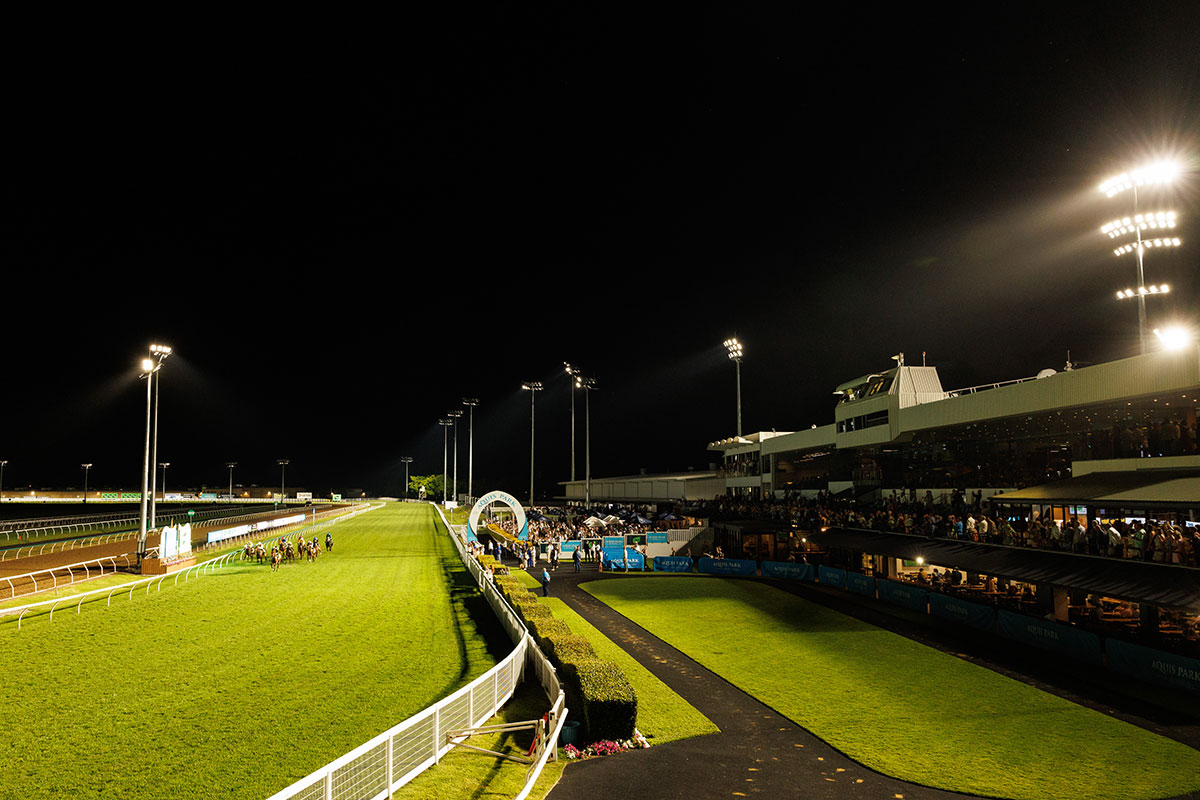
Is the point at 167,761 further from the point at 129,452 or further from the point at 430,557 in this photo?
the point at 129,452


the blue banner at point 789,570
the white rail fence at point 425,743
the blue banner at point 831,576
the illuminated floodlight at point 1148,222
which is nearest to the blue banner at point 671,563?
the blue banner at point 789,570

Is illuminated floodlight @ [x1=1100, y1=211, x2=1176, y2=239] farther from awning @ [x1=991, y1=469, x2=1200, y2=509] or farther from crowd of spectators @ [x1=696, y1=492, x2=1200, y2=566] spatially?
crowd of spectators @ [x1=696, y1=492, x2=1200, y2=566]

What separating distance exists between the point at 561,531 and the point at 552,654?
29.7 m

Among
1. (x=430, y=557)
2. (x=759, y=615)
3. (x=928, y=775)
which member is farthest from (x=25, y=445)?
(x=928, y=775)

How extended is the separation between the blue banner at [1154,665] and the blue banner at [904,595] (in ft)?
22.9

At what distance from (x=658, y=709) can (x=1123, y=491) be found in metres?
14.3

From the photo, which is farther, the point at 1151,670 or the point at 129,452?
the point at 129,452

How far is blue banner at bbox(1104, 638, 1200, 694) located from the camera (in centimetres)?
1303

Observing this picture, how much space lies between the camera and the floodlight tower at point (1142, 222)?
21609mm

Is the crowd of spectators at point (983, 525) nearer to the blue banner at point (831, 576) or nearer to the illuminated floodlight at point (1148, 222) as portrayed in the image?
the blue banner at point (831, 576)

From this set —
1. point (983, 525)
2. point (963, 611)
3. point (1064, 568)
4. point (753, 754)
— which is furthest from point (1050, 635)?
point (753, 754)

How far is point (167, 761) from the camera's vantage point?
8.86 m

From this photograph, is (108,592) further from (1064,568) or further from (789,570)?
(1064,568)

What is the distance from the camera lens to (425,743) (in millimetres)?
8570
